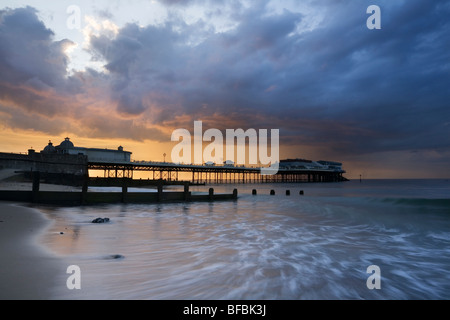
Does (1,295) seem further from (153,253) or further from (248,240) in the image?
(248,240)

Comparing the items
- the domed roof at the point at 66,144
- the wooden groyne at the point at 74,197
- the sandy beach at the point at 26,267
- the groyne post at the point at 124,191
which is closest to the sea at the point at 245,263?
the sandy beach at the point at 26,267

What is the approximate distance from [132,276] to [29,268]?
2.24 metres

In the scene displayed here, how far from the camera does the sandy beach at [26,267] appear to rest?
479 centimetres

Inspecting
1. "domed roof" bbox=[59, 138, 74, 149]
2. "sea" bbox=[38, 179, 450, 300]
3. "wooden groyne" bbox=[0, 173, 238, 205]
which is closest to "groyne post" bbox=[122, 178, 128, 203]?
"wooden groyne" bbox=[0, 173, 238, 205]

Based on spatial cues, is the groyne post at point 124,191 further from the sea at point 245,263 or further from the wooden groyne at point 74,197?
the sea at point 245,263

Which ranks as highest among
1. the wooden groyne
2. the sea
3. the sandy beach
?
the wooden groyne

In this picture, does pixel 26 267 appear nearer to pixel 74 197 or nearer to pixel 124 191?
pixel 74 197

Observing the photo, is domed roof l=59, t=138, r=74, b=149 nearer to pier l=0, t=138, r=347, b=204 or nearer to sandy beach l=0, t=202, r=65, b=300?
pier l=0, t=138, r=347, b=204

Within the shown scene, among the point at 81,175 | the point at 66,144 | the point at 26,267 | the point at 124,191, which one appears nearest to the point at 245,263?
the point at 26,267

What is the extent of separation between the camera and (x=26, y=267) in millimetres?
6043

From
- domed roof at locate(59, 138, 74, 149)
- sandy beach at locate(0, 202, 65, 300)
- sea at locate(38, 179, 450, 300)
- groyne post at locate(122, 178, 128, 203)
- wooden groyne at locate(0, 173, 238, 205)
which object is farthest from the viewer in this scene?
domed roof at locate(59, 138, 74, 149)

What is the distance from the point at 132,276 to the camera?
611 cm

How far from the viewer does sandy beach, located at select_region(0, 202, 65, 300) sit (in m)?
4.79
